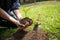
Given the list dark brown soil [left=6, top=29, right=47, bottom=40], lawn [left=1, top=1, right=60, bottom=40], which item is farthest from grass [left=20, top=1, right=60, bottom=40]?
dark brown soil [left=6, top=29, right=47, bottom=40]

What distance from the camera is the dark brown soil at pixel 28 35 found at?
12.6ft

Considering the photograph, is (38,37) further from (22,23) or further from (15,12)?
(15,12)

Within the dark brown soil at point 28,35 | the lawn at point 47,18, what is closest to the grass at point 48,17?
the lawn at point 47,18

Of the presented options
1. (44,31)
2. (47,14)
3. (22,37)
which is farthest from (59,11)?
(22,37)

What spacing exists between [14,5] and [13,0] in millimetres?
125

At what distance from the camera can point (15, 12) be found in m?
4.24

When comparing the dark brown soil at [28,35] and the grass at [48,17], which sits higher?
the dark brown soil at [28,35]

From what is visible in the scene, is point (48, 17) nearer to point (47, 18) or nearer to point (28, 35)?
point (47, 18)

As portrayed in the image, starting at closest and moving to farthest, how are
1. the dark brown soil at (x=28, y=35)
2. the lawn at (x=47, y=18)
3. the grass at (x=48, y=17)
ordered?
the dark brown soil at (x=28, y=35) < the lawn at (x=47, y=18) < the grass at (x=48, y=17)

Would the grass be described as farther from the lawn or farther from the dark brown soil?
the dark brown soil

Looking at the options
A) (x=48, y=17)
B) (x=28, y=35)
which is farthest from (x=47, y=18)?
(x=28, y=35)

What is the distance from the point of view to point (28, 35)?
3.90 meters

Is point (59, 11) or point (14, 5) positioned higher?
point (14, 5)

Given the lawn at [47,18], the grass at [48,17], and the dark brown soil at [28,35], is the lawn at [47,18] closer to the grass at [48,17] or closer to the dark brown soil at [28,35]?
the grass at [48,17]
